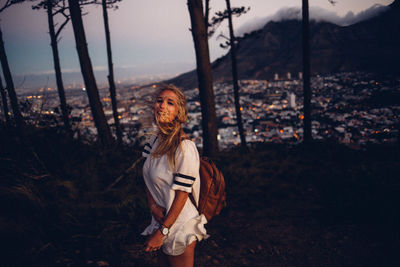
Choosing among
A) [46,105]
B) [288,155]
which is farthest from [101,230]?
[288,155]

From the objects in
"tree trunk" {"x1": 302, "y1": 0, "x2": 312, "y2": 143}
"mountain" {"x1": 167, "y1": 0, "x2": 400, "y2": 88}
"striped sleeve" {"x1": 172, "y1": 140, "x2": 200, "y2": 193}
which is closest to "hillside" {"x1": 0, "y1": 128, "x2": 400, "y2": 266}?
"striped sleeve" {"x1": 172, "y1": 140, "x2": 200, "y2": 193}

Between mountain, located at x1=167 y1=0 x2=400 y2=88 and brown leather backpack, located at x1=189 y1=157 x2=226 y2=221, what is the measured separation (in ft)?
96.0

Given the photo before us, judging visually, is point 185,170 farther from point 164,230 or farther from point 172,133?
point 164,230

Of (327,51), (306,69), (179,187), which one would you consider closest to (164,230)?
(179,187)

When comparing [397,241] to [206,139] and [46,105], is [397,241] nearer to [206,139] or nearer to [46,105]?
[206,139]

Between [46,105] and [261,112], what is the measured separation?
1997 cm

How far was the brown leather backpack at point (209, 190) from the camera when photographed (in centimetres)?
164

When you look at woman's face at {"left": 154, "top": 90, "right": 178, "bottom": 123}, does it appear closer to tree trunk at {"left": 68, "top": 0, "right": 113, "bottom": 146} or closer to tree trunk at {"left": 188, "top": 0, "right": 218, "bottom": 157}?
tree trunk at {"left": 188, "top": 0, "right": 218, "bottom": 157}

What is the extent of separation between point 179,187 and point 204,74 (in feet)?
15.7

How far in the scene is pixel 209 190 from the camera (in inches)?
65.5

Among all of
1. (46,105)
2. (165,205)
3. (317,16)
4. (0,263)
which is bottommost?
(0,263)

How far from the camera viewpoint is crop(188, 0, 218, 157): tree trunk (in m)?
5.44

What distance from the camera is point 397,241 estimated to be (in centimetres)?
295

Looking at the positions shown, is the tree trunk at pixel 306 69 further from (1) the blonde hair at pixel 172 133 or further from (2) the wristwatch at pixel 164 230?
(2) the wristwatch at pixel 164 230
